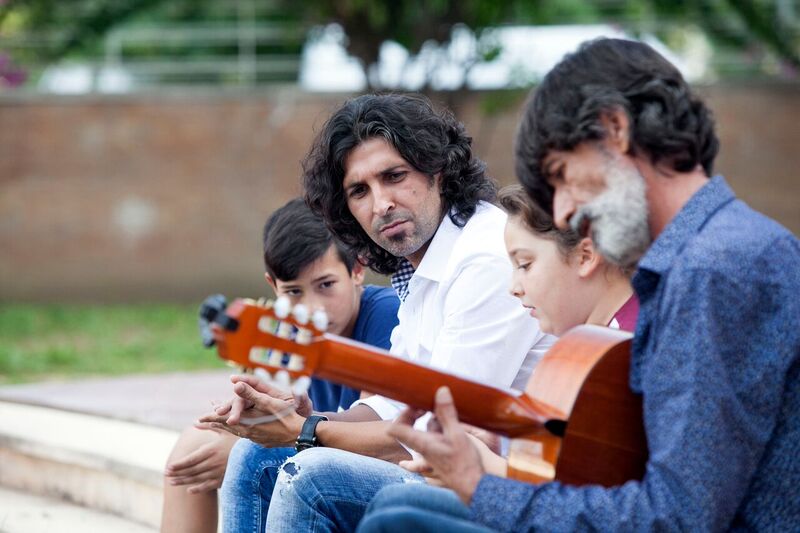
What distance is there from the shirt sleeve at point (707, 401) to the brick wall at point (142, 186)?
1024 centimetres

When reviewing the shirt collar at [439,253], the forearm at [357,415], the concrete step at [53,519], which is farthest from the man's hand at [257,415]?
the concrete step at [53,519]

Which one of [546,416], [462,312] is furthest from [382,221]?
[546,416]

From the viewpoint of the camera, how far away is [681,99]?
6.46ft

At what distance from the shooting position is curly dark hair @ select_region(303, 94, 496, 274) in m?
3.30

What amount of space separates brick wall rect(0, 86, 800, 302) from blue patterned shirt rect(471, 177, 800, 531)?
10212 millimetres

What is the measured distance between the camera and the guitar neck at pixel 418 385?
202 cm

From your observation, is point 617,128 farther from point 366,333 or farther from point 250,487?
point 366,333

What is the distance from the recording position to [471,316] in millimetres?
2777

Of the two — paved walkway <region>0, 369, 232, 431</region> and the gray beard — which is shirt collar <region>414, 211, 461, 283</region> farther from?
paved walkway <region>0, 369, 232, 431</region>

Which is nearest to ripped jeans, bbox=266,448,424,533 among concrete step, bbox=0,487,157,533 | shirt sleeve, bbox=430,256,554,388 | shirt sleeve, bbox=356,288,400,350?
shirt sleeve, bbox=430,256,554,388

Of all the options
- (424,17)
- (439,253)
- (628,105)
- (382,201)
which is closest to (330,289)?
(382,201)

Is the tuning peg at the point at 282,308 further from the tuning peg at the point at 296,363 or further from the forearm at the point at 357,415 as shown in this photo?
the forearm at the point at 357,415

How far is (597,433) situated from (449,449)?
10.8 inches

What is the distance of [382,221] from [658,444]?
5.01 ft
